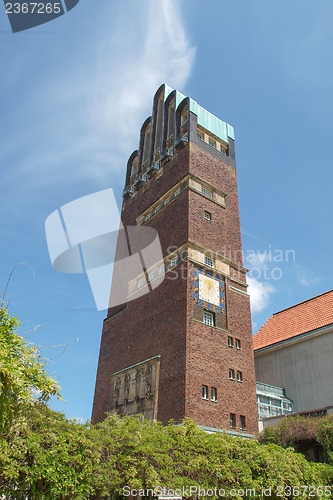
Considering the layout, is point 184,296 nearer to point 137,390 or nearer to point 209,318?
point 209,318

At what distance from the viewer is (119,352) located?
3272 centimetres

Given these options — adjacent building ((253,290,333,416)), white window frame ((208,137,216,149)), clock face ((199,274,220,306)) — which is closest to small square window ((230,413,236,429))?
adjacent building ((253,290,333,416))

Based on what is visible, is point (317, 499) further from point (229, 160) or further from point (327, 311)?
point (229, 160)

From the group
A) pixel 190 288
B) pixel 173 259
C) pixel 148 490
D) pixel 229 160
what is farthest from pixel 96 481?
pixel 229 160

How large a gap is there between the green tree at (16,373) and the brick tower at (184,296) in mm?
15674

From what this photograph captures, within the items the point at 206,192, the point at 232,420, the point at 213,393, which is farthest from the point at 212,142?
the point at 232,420

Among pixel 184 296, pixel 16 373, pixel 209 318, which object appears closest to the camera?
pixel 16 373

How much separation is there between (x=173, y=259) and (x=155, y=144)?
15.6m

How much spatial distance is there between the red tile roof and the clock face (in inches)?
316

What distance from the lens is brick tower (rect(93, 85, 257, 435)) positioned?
2602 cm

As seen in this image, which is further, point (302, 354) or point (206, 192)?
point (206, 192)

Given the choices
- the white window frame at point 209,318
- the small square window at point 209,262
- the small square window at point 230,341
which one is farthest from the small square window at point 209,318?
the small square window at point 209,262

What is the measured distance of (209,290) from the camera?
2958 cm

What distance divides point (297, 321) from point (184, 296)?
1268 centimetres
